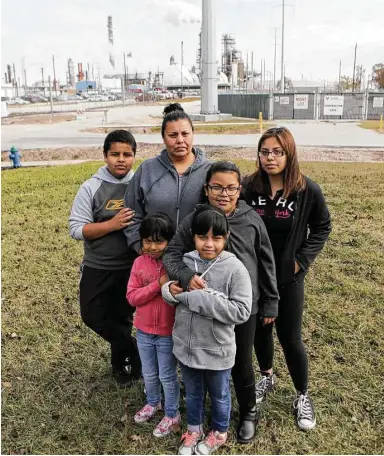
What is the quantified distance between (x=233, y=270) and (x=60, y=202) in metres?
7.47

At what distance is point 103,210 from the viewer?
327 centimetres

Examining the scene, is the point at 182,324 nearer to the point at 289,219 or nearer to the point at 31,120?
the point at 289,219

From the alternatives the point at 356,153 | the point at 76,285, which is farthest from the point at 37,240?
the point at 356,153

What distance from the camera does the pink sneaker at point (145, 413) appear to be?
3.28m

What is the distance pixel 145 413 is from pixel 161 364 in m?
0.46

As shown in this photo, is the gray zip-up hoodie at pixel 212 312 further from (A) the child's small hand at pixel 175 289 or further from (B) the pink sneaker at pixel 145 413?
(B) the pink sneaker at pixel 145 413

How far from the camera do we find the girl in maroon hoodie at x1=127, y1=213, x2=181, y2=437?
2.90 metres

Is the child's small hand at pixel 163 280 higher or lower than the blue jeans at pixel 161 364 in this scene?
higher

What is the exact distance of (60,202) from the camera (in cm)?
960

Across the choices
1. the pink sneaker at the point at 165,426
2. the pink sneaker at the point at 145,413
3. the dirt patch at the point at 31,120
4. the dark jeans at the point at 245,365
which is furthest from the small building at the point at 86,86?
the dark jeans at the point at 245,365

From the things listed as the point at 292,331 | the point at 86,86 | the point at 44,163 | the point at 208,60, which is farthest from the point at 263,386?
the point at 86,86

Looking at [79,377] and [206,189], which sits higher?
[206,189]

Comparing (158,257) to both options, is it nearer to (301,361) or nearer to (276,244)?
(276,244)

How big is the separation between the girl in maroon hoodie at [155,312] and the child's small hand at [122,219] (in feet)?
0.55
